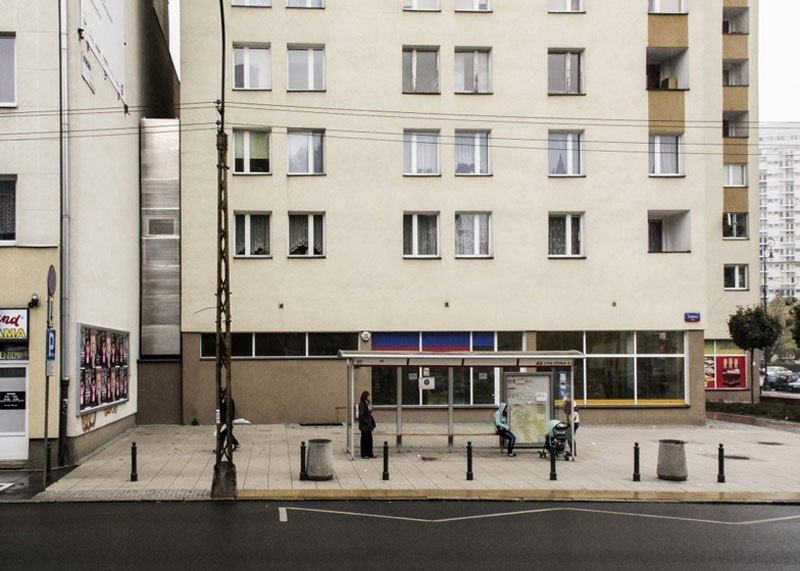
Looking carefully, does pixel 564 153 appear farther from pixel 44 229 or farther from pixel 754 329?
pixel 44 229

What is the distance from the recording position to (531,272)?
30.2m

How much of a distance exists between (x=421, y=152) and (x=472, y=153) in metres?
1.68

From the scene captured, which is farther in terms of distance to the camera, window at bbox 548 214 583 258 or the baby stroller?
window at bbox 548 214 583 258

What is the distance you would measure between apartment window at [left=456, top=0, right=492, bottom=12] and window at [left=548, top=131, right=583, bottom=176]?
465 centimetres

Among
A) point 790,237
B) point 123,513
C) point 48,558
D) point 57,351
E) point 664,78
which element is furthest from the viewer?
point 790,237

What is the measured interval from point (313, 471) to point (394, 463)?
323 cm

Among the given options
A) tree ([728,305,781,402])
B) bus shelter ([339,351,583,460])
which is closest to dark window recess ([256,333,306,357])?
bus shelter ([339,351,583,460])

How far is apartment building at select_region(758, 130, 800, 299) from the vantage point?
531ft

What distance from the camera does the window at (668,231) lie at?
3109 cm

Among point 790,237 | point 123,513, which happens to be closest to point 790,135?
point 790,237

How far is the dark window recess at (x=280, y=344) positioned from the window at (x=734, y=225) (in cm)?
2885

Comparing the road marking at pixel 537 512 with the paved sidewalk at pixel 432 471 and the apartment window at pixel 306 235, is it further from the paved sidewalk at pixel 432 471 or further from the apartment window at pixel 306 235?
the apartment window at pixel 306 235

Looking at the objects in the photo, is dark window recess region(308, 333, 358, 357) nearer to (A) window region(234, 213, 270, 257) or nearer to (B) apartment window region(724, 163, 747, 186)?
(A) window region(234, 213, 270, 257)

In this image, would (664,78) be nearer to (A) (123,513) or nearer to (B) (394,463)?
(B) (394,463)
